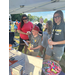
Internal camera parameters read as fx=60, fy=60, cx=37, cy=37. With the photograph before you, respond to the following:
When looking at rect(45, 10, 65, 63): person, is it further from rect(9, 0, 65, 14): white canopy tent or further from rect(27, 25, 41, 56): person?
rect(27, 25, 41, 56): person

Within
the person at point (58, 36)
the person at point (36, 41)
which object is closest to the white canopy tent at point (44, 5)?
the person at point (58, 36)

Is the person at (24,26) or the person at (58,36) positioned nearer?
the person at (58,36)

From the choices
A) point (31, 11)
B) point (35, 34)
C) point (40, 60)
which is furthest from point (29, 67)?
point (31, 11)

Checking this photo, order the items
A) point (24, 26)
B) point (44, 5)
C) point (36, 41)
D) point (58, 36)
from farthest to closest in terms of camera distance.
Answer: point (24, 26) → point (36, 41) → point (44, 5) → point (58, 36)

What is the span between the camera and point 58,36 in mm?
1025

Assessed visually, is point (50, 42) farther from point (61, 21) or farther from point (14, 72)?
point (14, 72)

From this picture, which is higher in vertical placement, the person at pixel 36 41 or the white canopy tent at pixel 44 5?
the white canopy tent at pixel 44 5

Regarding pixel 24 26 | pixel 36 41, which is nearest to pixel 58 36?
pixel 36 41

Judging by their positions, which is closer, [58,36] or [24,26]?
[58,36]

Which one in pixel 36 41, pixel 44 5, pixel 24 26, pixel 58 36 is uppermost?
pixel 44 5

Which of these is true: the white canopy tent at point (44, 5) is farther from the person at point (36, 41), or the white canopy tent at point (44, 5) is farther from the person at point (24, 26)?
the person at point (36, 41)

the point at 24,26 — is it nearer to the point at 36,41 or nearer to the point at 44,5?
the point at 36,41

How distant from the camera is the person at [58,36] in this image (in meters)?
0.98

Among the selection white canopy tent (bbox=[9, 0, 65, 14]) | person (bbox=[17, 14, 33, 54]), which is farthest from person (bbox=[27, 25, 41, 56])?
white canopy tent (bbox=[9, 0, 65, 14])
